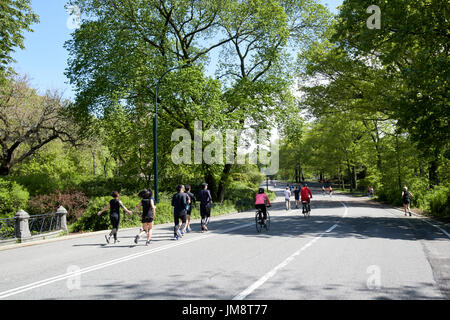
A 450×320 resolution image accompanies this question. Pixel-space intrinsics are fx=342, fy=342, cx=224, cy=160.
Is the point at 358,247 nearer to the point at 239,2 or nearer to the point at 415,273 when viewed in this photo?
the point at 415,273

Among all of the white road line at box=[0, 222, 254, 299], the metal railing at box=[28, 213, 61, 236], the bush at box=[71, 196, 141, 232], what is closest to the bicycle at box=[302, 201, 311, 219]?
the bush at box=[71, 196, 141, 232]

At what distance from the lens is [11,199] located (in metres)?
19.6

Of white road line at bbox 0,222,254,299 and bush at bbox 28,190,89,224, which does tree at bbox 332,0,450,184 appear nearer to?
white road line at bbox 0,222,254,299

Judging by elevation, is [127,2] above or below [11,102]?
above

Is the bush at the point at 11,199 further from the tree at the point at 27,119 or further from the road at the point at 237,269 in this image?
the road at the point at 237,269

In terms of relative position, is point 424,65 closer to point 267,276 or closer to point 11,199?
point 267,276

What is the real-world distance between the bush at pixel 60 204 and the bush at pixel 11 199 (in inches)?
28.8

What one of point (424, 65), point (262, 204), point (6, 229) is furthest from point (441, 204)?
point (6, 229)

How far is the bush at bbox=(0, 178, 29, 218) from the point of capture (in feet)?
62.5

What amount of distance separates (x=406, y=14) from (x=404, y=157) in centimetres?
2082

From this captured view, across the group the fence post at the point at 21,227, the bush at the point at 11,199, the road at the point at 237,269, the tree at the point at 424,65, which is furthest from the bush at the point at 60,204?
the tree at the point at 424,65

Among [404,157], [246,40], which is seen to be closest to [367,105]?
[404,157]
